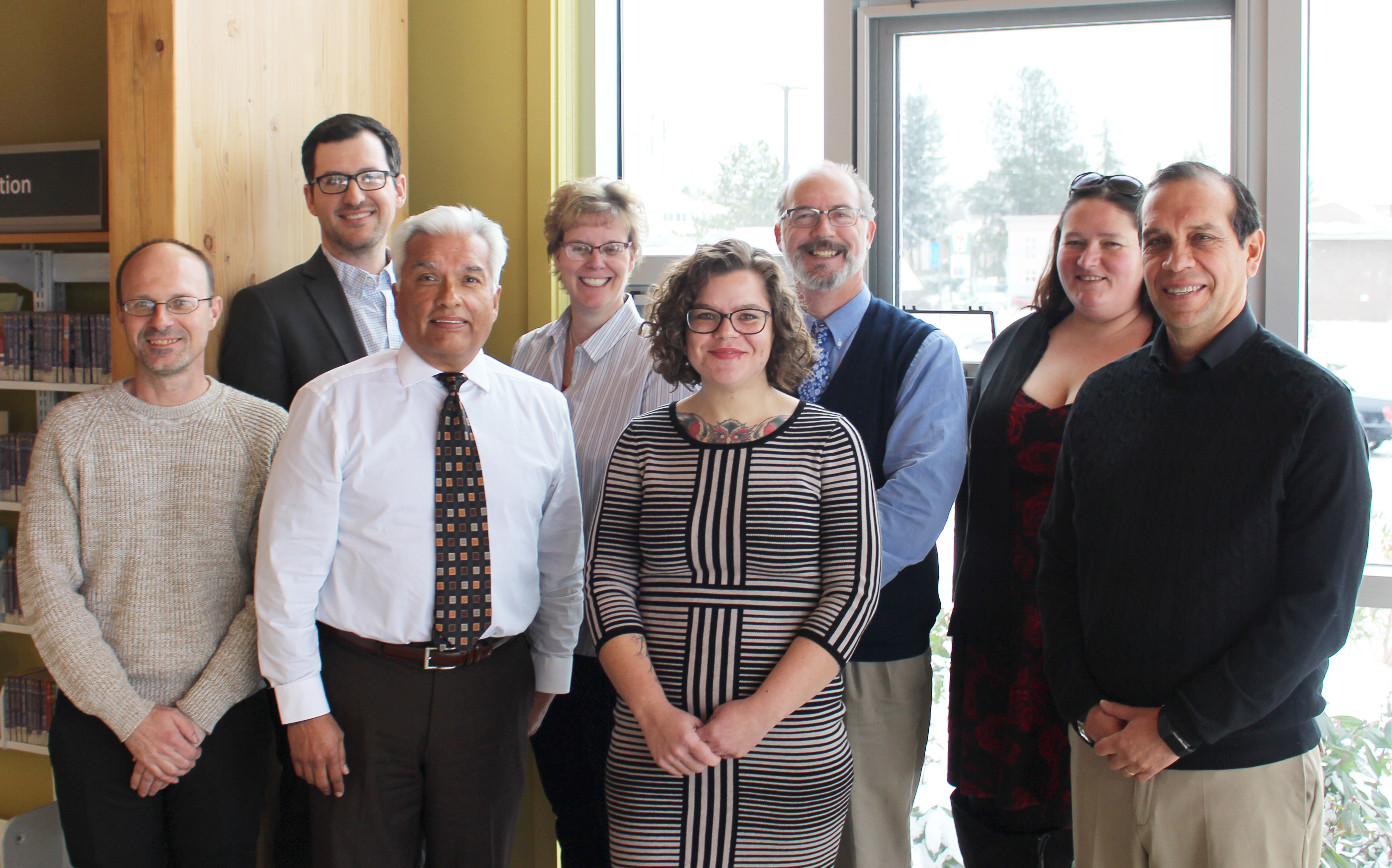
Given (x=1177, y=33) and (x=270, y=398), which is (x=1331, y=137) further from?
(x=270, y=398)

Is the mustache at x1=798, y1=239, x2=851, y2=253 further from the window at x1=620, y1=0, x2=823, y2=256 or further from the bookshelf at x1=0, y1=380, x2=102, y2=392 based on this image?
the bookshelf at x1=0, y1=380, x2=102, y2=392

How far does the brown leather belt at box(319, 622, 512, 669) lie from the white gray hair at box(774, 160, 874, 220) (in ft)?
3.96

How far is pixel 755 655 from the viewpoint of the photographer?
1.60 m

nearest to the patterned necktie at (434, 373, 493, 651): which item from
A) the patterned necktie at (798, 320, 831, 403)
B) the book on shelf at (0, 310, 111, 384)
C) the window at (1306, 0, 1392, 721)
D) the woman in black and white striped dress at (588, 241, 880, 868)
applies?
the woman in black and white striped dress at (588, 241, 880, 868)

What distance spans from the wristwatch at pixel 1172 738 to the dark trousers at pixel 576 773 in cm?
123

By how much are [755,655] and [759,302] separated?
630 mm

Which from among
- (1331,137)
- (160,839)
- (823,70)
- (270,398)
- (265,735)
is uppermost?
(823,70)

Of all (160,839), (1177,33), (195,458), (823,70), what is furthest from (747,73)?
(160,839)

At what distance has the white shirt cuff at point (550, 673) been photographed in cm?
198

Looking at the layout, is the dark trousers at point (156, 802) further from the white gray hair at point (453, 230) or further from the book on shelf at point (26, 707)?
the book on shelf at point (26, 707)

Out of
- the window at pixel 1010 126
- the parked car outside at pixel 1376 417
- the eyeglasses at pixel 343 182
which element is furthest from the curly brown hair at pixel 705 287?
the parked car outside at pixel 1376 417

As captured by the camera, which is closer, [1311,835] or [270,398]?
[1311,835]

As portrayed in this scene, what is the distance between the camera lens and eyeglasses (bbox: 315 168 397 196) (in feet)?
7.31

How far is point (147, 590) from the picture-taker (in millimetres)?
1848
